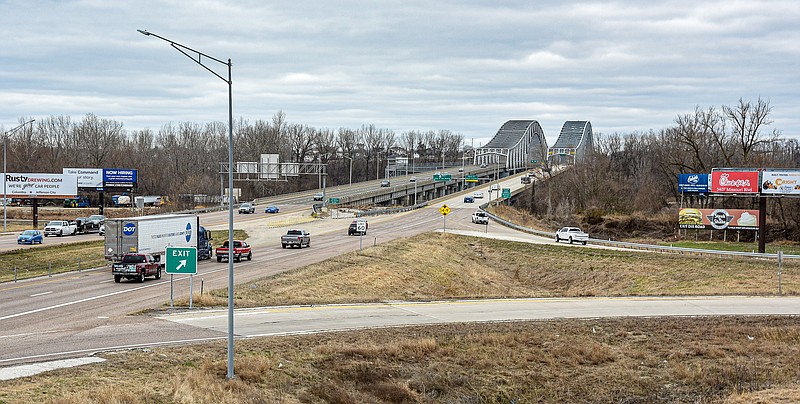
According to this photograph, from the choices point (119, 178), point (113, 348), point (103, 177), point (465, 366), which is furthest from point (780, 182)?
point (103, 177)

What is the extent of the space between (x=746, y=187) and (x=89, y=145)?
15055 cm

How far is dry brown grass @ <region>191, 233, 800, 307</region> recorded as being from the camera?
42031mm

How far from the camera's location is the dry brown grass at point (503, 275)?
4203 centimetres

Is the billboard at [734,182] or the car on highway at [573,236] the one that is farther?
the car on highway at [573,236]

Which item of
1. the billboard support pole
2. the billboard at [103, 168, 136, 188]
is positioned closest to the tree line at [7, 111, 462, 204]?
the billboard at [103, 168, 136, 188]

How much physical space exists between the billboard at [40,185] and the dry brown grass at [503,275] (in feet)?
154

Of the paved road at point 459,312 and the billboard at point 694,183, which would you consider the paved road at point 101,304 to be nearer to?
the paved road at point 459,312

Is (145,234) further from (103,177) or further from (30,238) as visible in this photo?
(103,177)

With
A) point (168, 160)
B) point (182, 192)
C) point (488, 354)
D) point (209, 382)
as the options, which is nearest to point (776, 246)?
point (488, 354)

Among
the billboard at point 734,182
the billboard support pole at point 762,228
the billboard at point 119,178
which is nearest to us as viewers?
the billboard support pole at point 762,228

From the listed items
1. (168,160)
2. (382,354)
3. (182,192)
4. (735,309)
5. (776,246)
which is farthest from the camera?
(168,160)

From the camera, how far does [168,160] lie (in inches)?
6885

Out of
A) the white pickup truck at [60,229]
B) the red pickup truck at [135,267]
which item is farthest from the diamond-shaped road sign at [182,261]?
the white pickup truck at [60,229]

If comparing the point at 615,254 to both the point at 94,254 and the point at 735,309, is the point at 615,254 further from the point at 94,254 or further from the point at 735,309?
the point at 94,254
